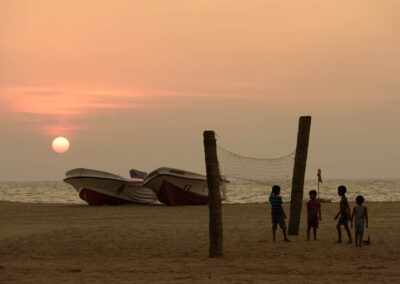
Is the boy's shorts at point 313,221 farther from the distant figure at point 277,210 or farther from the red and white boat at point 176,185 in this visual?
the red and white boat at point 176,185

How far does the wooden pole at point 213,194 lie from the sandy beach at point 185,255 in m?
0.39

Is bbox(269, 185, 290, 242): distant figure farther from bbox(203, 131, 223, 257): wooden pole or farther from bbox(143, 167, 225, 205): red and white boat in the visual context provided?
bbox(143, 167, 225, 205): red and white boat

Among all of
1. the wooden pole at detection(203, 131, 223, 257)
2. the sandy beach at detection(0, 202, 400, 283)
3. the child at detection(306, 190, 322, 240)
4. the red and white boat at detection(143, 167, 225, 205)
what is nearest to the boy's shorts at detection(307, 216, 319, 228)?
the child at detection(306, 190, 322, 240)

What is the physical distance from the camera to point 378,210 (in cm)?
2517

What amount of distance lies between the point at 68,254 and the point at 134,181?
74.7 ft

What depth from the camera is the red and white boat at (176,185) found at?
33281mm

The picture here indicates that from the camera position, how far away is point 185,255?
12.7 meters

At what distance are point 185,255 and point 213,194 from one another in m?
1.41

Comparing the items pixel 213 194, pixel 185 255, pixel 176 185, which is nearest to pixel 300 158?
pixel 213 194

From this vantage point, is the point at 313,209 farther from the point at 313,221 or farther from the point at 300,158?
the point at 300,158

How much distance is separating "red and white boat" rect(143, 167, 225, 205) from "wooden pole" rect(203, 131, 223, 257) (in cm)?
2062

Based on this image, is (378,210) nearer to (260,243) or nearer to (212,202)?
(260,243)

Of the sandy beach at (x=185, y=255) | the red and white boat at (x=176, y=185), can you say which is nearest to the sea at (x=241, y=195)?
the red and white boat at (x=176, y=185)

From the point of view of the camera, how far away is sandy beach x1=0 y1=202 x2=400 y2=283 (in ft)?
32.3
